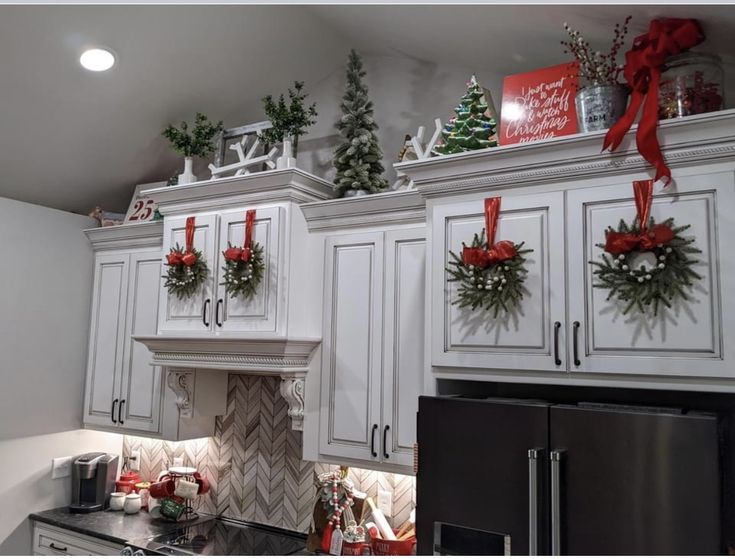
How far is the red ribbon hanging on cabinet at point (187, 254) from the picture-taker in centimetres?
273

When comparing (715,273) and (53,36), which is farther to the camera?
(53,36)

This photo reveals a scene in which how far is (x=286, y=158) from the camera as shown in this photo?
2635 mm

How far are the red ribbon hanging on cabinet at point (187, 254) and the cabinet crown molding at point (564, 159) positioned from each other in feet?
3.61

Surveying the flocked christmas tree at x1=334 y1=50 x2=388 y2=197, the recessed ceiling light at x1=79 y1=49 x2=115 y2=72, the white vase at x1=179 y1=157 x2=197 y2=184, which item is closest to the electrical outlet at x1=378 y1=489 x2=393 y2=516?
the flocked christmas tree at x1=334 y1=50 x2=388 y2=197

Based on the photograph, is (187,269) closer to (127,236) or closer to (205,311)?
(205,311)

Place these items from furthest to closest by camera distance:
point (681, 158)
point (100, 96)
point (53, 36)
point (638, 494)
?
point (100, 96) → point (53, 36) → point (681, 158) → point (638, 494)

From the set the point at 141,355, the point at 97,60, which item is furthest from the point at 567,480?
the point at 97,60

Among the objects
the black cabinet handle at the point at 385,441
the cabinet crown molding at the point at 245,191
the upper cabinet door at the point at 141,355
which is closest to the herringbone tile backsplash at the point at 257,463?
the upper cabinet door at the point at 141,355

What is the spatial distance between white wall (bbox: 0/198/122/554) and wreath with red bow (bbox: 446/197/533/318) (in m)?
2.31

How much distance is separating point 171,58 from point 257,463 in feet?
6.39

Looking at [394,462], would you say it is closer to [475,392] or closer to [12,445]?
[475,392]

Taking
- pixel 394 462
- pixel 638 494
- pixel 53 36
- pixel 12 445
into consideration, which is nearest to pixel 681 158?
pixel 638 494

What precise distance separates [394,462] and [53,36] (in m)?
2.17

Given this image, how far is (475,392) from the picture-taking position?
224 cm
